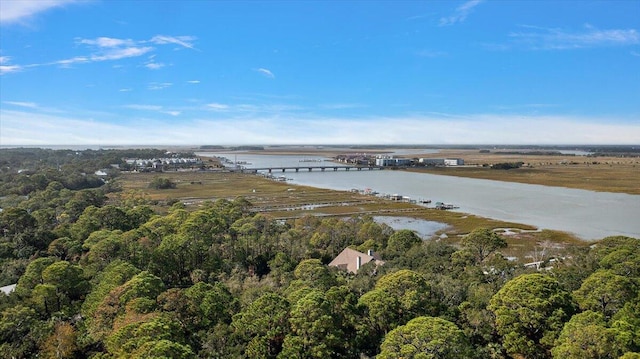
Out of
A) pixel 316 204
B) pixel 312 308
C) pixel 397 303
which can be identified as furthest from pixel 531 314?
pixel 316 204

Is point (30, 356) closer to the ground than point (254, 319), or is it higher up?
closer to the ground

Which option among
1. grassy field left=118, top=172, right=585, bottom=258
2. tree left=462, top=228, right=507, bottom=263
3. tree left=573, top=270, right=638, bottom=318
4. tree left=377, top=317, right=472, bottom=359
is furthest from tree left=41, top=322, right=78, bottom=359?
grassy field left=118, top=172, right=585, bottom=258

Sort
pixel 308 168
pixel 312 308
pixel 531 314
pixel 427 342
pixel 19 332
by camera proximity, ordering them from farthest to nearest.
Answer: pixel 308 168, pixel 19 332, pixel 531 314, pixel 312 308, pixel 427 342

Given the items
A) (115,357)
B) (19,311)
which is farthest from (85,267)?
(115,357)

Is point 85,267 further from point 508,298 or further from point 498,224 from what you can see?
point 498,224

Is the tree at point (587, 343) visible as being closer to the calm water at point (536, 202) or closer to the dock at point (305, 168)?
the calm water at point (536, 202)

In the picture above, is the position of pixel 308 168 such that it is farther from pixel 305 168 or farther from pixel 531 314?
pixel 531 314
